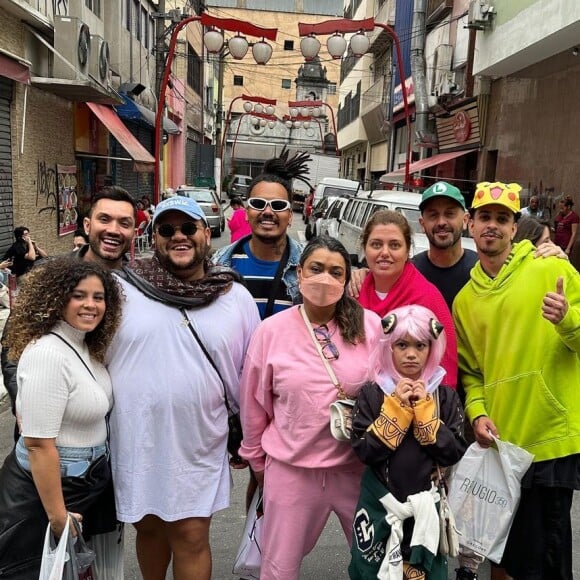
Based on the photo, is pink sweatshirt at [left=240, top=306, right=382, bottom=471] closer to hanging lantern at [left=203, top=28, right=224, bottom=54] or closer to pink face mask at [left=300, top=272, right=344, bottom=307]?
pink face mask at [left=300, top=272, right=344, bottom=307]

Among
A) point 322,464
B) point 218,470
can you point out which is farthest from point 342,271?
point 218,470

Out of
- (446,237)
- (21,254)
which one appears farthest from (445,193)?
(21,254)

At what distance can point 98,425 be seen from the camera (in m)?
2.28

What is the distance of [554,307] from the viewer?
240 centimetres

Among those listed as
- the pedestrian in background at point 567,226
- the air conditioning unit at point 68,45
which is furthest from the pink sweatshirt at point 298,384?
the air conditioning unit at point 68,45

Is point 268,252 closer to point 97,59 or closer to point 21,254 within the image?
point 21,254

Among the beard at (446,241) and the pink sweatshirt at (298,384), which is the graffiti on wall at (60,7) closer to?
the beard at (446,241)

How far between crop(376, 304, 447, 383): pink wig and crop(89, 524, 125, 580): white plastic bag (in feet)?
4.71

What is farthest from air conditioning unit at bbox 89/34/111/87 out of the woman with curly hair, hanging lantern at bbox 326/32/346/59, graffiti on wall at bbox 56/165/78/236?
the woman with curly hair

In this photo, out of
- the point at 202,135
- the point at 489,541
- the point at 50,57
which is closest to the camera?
the point at 489,541

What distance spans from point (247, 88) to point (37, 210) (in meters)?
63.1

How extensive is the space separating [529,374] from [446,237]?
0.98m

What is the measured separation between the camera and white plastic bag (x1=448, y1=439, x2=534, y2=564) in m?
2.57

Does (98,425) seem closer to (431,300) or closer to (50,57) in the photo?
(431,300)
